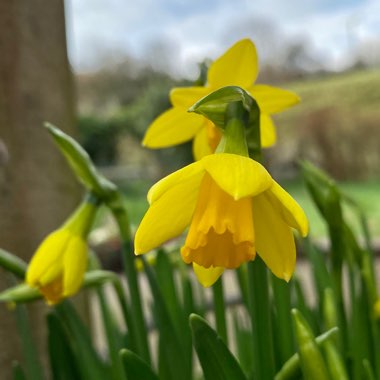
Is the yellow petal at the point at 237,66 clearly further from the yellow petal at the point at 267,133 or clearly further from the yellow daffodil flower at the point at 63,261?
the yellow daffodil flower at the point at 63,261

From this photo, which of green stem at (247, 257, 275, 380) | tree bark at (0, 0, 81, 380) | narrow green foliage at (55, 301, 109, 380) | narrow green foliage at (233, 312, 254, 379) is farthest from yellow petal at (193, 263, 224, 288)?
tree bark at (0, 0, 81, 380)

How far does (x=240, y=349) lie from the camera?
988mm

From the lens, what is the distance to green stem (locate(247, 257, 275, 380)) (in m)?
0.45

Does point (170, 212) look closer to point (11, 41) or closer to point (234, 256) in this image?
point (234, 256)

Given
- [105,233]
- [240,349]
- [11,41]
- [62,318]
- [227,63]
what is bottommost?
[105,233]

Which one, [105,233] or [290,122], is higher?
[290,122]

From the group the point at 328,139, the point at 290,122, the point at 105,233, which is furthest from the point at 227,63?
the point at 290,122

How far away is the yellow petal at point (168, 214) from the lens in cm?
40

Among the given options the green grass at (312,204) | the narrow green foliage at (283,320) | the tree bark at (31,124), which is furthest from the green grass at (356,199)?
the narrow green foliage at (283,320)

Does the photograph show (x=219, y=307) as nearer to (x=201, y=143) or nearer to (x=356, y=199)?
(x=201, y=143)

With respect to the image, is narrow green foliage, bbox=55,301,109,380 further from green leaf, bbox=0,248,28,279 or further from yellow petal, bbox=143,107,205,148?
yellow petal, bbox=143,107,205,148

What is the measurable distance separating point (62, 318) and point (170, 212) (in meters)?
0.39

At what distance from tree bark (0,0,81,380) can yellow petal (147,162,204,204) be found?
2.02 ft

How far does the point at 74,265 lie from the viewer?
63 cm
